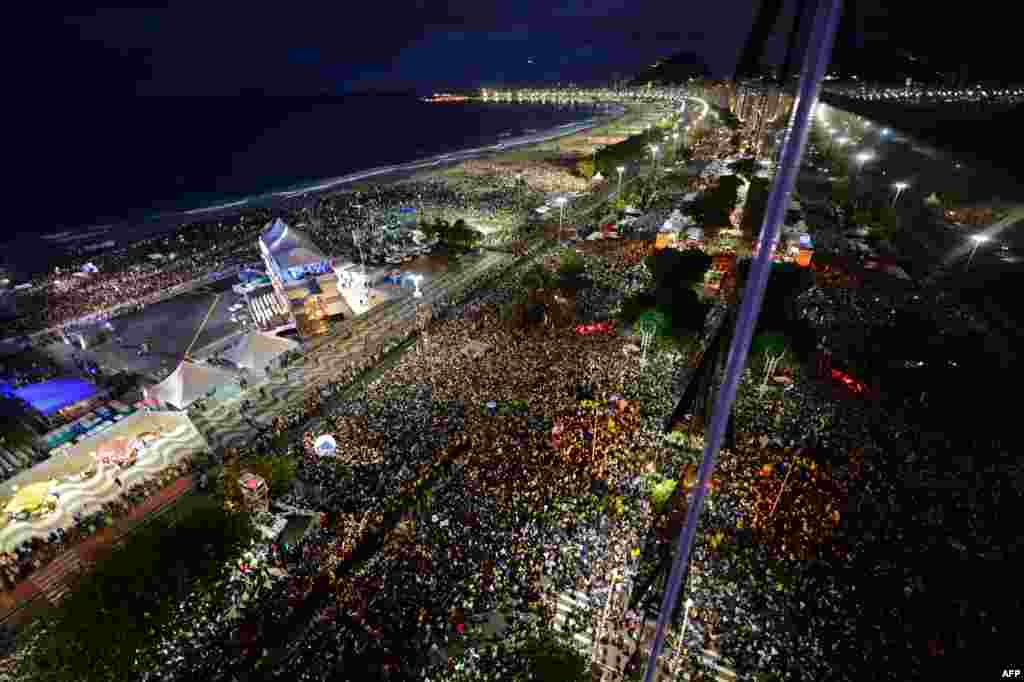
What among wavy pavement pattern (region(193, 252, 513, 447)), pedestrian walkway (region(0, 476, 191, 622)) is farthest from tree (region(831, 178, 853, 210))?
pedestrian walkway (region(0, 476, 191, 622))

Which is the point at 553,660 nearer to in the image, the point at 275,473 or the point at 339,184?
the point at 275,473

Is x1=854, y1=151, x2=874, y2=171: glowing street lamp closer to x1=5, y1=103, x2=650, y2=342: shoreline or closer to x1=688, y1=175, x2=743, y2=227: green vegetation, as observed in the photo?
x1=688, y1=175, x2=743, y2=227: green vegetation

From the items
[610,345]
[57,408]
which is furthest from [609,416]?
[57,408]

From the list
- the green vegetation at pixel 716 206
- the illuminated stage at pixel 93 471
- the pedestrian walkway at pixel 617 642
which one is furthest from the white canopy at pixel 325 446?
the green vegetation at pixel 716 206

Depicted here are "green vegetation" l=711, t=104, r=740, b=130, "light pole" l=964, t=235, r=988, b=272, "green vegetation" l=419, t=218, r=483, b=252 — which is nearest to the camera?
"light pole" l=964, t=235, r=988, b=272

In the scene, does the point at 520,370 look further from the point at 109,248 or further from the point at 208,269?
the point at 109,248

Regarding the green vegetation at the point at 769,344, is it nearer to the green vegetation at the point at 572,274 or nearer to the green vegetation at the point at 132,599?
the green vegetation at the point at 572,274
